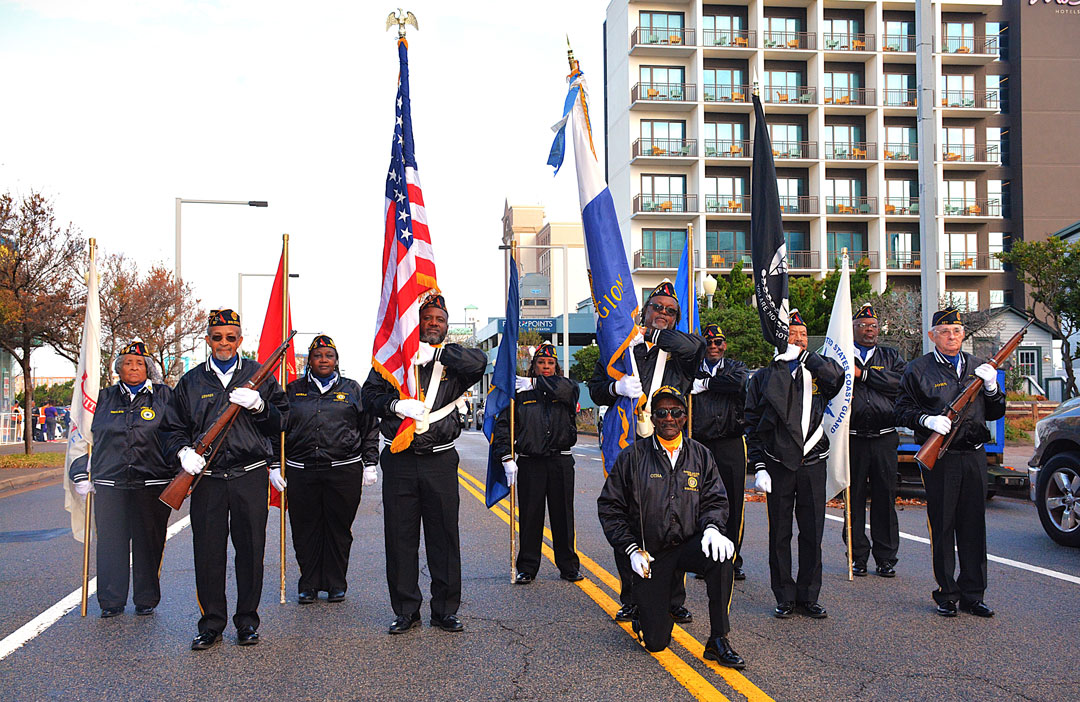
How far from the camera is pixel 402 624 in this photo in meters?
6.63

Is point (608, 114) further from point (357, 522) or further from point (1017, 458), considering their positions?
point (357, 522)

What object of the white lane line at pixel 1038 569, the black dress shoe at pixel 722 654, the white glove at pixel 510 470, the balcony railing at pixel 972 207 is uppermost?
the balcony railing at pixel 972 207

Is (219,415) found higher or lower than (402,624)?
higher

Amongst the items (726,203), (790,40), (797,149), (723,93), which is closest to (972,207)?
(797,149)

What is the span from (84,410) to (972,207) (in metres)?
62.6

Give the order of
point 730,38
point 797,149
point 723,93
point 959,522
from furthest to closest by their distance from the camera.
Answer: point 797,149 < point 723,93 < point 730,38 < point 959,522

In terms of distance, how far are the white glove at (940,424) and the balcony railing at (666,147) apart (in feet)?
177

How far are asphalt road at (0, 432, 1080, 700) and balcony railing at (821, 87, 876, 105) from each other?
56.0 metres

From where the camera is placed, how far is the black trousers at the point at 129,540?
290 inches

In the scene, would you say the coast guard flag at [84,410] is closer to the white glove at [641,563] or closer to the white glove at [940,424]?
the white glove at [641,563]

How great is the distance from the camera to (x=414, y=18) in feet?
26.0

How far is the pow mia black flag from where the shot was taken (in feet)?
25.5

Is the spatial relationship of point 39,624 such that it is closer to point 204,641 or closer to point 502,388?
point 204,641

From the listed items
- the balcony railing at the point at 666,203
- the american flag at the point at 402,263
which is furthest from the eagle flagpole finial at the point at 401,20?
the balcony railing at the point at 666,203
